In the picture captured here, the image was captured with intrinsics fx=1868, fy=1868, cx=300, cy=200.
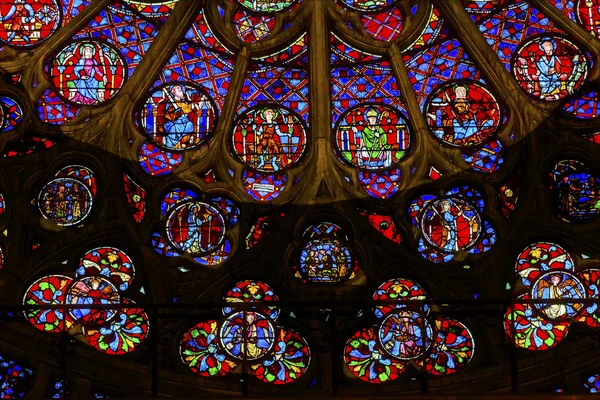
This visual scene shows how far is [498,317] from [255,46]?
184 inches

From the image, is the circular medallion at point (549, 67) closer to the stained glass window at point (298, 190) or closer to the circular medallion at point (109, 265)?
the stained glass window at point (298, 190)

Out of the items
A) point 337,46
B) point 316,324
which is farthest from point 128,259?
point 337,46

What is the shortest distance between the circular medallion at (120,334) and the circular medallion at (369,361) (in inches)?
77.3

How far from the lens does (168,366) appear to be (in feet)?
57.7

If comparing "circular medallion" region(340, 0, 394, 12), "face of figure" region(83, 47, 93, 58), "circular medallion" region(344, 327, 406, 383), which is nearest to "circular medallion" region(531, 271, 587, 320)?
"circular medallion" region(344, 327, 406, 383)

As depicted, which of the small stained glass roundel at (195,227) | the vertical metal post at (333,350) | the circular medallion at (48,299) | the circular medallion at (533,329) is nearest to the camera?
the vertical metal post at (333,350)

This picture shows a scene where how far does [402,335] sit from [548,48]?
4001mm

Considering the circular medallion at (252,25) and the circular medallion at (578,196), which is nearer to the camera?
the circular medallion at (578,196)

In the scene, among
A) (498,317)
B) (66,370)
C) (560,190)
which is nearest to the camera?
(498,317)

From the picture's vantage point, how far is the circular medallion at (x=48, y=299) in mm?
17828

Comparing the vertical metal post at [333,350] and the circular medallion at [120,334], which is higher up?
the circular medallion at [120,334]

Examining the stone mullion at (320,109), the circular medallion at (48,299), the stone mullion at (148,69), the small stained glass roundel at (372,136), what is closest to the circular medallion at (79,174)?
the stone mullion at (148,69)

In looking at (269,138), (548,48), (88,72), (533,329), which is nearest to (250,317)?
(269,138)

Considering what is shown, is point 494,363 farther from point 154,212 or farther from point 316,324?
point 154,212
